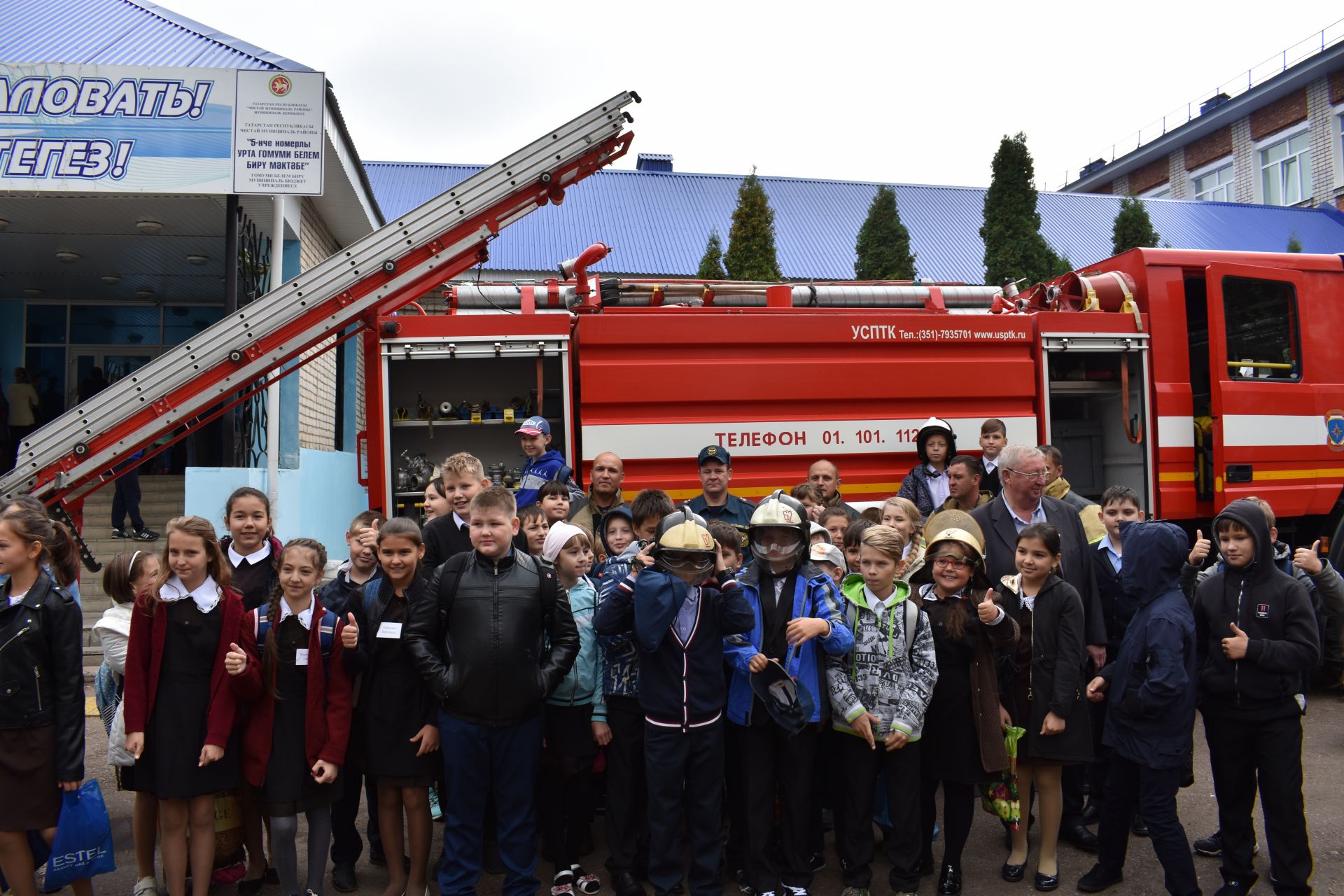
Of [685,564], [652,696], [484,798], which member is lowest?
[484,798]

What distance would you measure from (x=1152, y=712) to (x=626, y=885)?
240 centimetres

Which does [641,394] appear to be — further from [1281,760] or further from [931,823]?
[1281,760]

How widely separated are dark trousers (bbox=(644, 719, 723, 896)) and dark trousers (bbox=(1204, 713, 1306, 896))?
1827 mm

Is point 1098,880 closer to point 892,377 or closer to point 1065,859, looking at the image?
point 1065,859

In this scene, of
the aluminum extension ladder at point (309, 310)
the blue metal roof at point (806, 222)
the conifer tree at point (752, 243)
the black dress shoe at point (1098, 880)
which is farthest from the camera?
the blue metal roof at point (806, 222)

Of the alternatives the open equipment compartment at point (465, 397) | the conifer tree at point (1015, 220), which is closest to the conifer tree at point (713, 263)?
the conifer tree at point (1015, 220)

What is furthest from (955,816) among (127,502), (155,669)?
(127,502)

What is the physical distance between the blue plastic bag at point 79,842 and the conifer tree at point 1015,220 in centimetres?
1685

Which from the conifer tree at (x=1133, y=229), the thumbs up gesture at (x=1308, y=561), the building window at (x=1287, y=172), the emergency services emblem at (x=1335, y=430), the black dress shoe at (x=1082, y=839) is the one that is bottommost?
the black dress shoe at (x=1082, y=839)

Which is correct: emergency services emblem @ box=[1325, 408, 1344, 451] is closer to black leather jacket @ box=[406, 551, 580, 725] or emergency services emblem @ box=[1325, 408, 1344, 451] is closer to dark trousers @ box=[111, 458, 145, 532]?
black leather jacket @ box=[406, 551, 580, 725]

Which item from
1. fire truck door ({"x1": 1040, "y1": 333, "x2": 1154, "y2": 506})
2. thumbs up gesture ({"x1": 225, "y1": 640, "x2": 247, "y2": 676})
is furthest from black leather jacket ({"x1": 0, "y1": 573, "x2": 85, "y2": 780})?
fire truck door ({"x1": 1040, "y1": 333, "x2": 1154, "y2": 506})

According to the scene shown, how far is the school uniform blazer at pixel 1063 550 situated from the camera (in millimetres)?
4453

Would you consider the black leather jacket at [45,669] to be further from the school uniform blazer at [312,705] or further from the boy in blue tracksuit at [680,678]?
the boy in blue tracksuit at [680,678]

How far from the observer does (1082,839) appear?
176 inches
